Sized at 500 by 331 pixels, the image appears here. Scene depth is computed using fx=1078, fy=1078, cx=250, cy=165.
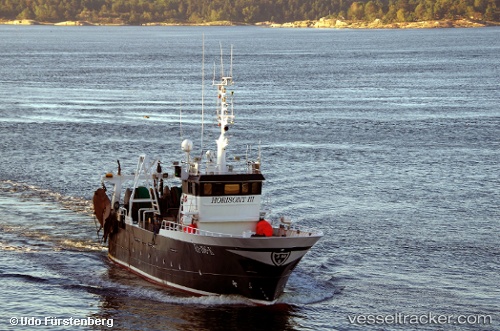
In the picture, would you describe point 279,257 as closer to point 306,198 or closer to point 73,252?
point 73,252

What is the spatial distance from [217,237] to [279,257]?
3.13m

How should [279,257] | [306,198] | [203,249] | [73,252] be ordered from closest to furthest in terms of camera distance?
[279,257] → [203,249] → [73,252] → [306,198]

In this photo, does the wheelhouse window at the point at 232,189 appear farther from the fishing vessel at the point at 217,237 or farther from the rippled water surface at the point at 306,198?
the rippled water surface at the point at 306,198

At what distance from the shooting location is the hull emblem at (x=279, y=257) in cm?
4988

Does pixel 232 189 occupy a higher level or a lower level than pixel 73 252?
higher

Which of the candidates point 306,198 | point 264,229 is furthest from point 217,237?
point 306,198

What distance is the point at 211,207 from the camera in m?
53.2

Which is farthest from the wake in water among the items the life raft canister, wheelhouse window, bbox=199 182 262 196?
wheelhouse window, bbox=199 182 262 196

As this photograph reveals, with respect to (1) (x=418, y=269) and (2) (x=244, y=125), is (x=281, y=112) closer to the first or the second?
(2) (x=244, y=125)

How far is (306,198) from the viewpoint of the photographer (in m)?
73.9

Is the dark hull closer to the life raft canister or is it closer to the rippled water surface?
→ the rippled water surface

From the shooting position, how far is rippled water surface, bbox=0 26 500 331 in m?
51.7

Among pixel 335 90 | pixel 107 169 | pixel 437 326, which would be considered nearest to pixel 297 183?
pixel 107 169

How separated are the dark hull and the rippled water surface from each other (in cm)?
73
